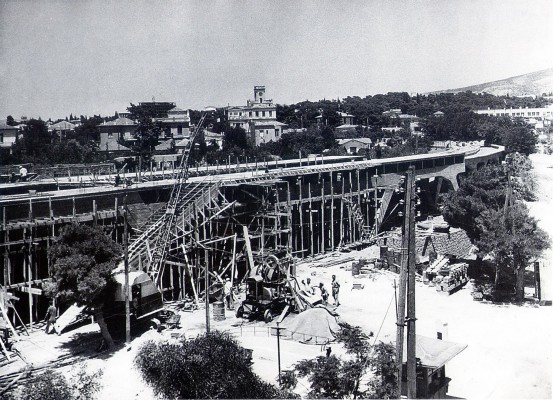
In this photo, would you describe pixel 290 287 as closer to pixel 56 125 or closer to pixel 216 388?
pixel 216 388

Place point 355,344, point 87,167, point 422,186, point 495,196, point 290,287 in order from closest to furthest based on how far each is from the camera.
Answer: point 355,344 < point 290,287 < point 495,196 < point 87,167 < point 422,186

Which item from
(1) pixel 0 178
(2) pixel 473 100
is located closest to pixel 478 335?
(1) pixel 0 178

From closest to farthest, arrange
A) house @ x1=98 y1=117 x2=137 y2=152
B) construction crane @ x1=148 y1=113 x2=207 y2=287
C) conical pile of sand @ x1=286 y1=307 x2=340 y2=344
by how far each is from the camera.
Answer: conical pile of sand @ x1=286 y1=307 x2=340 y2=344 → construction crane @ x1=148 y1=113 x2=207 y2=287 → house @ x1=98 y1=117 x2=137 y2=152

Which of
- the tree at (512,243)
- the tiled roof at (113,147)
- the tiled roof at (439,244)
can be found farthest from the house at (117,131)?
the tree at (512,243)

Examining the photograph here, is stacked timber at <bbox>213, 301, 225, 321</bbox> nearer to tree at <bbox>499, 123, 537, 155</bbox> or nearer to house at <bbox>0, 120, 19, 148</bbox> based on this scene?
house at <bbox>0, 120, 19, 148</bbox>

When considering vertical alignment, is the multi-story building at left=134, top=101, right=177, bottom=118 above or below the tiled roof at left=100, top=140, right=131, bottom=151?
above

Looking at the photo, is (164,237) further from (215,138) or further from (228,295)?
(215,138)

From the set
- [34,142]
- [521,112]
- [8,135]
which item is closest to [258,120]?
[34,142]

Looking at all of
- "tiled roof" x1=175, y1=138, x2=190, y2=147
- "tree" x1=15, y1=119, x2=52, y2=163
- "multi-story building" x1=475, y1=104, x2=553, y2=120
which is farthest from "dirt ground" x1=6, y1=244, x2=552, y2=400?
"multi-story building" x1=475, y1=104, x2=553, y2=120
